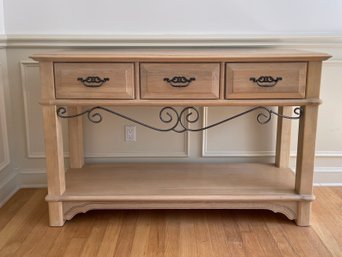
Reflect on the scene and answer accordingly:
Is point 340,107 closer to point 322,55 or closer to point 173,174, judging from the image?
point 322,55

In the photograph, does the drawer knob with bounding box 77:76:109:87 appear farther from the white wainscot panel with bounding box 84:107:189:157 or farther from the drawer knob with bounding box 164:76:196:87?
the white wainscot panel with bounding box 84:107:189:157

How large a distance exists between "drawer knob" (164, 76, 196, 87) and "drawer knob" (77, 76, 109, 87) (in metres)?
0.28

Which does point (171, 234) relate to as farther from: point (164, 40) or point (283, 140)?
point (164, 40)

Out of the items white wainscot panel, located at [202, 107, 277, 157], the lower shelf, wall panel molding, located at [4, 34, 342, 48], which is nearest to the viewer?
the lower shelf

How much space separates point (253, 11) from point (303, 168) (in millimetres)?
929

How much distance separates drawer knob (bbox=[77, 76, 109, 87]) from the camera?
1.58m

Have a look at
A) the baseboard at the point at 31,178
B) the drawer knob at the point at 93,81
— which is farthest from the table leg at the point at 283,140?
the baseboard at the point at 31,178

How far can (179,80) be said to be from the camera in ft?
5.17

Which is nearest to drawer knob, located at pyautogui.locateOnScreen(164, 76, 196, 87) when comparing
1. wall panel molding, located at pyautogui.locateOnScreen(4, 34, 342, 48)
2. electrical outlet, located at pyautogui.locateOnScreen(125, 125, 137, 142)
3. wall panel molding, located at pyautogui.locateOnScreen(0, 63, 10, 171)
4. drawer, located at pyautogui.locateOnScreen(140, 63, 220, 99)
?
drawer, located at pyautogui.locateOnScreen(140, 63, 220, 99)

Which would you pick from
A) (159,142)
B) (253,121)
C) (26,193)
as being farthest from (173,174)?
(26,193)

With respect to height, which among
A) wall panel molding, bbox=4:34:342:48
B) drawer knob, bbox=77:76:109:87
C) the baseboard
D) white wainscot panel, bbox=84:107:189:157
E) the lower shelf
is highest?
wall panel molding, bbox=4:34:342:48

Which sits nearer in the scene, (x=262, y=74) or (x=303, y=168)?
(x=262, y=74)

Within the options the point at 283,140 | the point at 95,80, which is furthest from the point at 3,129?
the point at 283,140

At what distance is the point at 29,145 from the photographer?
7.24 feet
